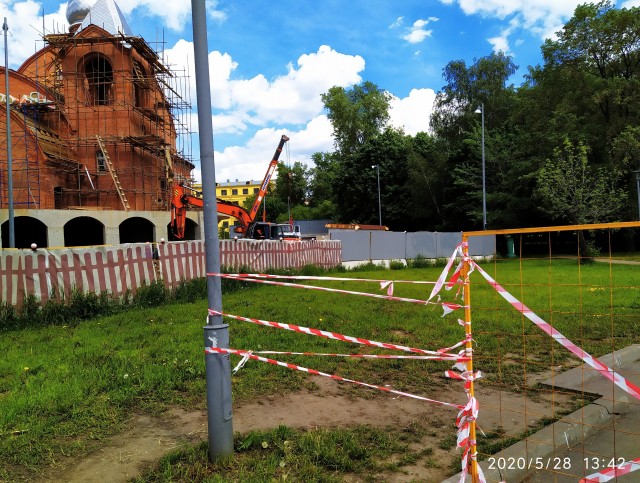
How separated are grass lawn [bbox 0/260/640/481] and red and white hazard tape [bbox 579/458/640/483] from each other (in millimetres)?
1320

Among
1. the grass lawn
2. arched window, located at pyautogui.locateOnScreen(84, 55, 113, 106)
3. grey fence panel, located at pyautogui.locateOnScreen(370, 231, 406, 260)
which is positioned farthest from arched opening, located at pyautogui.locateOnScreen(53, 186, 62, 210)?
the grass lawn

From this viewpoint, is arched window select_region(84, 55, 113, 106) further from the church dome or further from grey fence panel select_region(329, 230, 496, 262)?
grey fence panel select_region(329, 230, 496, 262)

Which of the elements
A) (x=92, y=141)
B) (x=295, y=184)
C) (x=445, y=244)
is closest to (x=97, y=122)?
(x=92, y=141)

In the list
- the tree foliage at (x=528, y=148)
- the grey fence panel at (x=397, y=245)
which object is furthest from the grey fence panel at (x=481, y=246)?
the tree foliage at (x=528, y=148)

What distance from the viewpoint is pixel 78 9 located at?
40562 mm

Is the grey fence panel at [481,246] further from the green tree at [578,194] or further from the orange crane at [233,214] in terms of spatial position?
the orange crane at [233,214]

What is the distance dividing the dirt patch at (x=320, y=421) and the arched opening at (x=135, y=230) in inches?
1232

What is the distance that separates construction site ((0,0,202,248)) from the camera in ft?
94.5

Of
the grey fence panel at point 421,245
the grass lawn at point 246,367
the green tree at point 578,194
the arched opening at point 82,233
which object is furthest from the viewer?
the arched opening at point 82,233

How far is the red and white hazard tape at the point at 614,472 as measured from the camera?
2.74m

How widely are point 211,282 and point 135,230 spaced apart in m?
33.4

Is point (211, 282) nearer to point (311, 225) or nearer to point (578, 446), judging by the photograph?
point (578, 446)

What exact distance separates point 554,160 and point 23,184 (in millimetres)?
34712

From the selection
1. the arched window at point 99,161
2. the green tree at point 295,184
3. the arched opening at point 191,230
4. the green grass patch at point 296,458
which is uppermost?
the green tree at point 295,184
